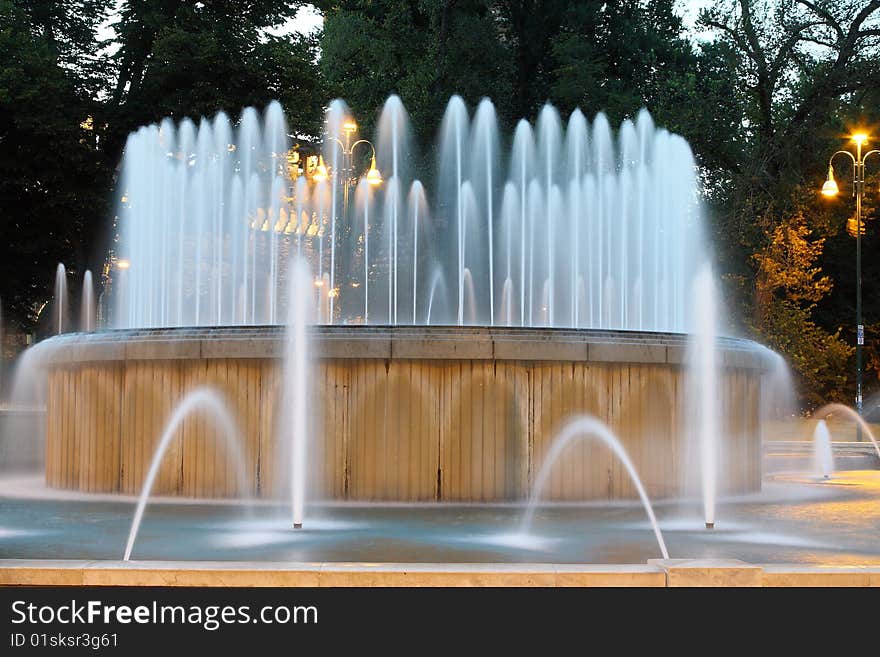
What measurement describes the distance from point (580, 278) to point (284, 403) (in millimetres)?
20392

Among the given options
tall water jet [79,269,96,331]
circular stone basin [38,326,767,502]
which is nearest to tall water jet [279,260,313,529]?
circular stone basin [38,326,767,502]

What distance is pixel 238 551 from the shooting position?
817 cm

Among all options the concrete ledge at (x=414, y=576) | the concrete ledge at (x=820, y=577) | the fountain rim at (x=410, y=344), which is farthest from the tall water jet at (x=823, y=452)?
the concrete ledge at (x=414, y=576)

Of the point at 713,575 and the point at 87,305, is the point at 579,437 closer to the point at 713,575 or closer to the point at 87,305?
the point at 713,575

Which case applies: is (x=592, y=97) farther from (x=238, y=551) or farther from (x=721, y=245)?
(x=238, y=551)

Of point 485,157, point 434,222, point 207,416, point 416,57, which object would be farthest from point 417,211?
point 207,416

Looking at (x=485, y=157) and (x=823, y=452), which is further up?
(x=485, y=157)

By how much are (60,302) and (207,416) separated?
76.1ft

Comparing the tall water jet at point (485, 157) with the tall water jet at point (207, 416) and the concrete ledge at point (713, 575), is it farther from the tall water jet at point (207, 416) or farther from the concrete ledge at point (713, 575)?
the concrete ledge at point (713, 575)

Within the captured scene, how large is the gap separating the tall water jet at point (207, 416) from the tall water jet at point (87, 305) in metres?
22.2

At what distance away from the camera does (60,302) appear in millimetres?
33562

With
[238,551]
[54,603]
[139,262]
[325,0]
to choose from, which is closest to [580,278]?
[139,262]

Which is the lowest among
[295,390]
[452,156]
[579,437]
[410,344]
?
[579,437]

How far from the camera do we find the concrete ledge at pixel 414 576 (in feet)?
21.3
